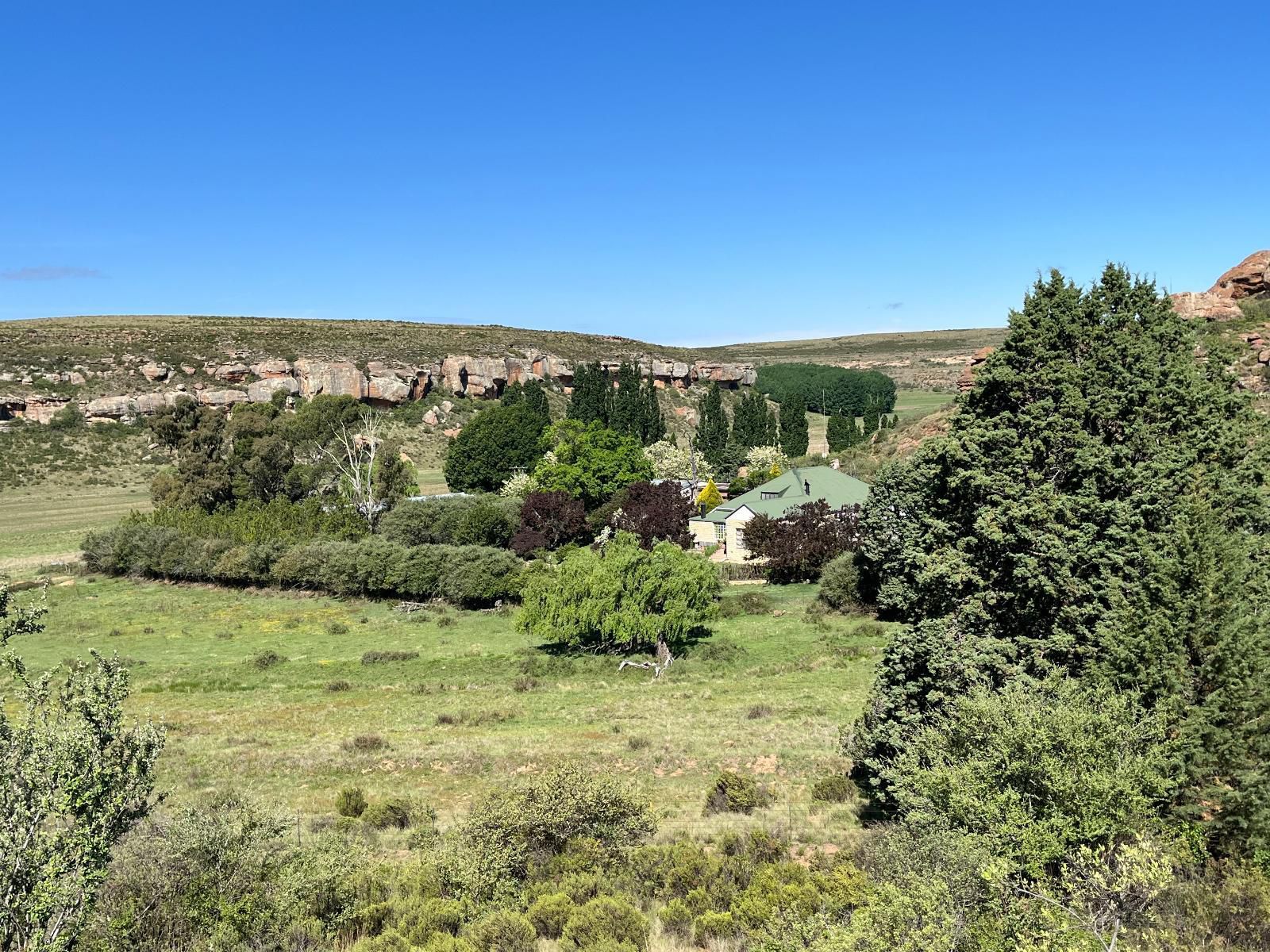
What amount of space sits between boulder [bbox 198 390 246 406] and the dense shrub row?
5040 centimetres

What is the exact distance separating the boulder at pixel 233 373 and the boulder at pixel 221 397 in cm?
622

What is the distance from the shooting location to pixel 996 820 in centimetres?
1101

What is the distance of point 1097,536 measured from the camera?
54.4ft

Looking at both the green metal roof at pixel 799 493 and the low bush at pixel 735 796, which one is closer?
the low bush at pixel 735 796

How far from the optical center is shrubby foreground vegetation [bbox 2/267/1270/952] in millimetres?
10742

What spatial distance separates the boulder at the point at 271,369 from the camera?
116000 millimetres

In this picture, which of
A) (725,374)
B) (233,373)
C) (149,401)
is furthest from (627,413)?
(725,374)

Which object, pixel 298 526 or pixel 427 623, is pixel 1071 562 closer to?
pixel 427 623

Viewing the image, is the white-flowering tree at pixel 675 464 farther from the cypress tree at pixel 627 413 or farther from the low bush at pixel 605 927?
the low bush at pixel 605 927

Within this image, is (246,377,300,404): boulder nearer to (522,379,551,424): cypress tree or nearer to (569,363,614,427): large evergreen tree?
(522,379,551,424): cypress tree

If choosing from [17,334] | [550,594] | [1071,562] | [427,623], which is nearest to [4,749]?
[1071,562]

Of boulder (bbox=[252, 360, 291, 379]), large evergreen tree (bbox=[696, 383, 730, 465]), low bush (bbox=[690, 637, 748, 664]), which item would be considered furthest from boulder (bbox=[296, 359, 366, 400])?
low bush (bbox=[690, 637, 748, 664])

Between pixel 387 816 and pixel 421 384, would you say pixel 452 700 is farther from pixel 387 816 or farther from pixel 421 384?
pixel 421 384

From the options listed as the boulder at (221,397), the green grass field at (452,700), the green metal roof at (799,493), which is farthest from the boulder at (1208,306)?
the boulder at (221,397)
